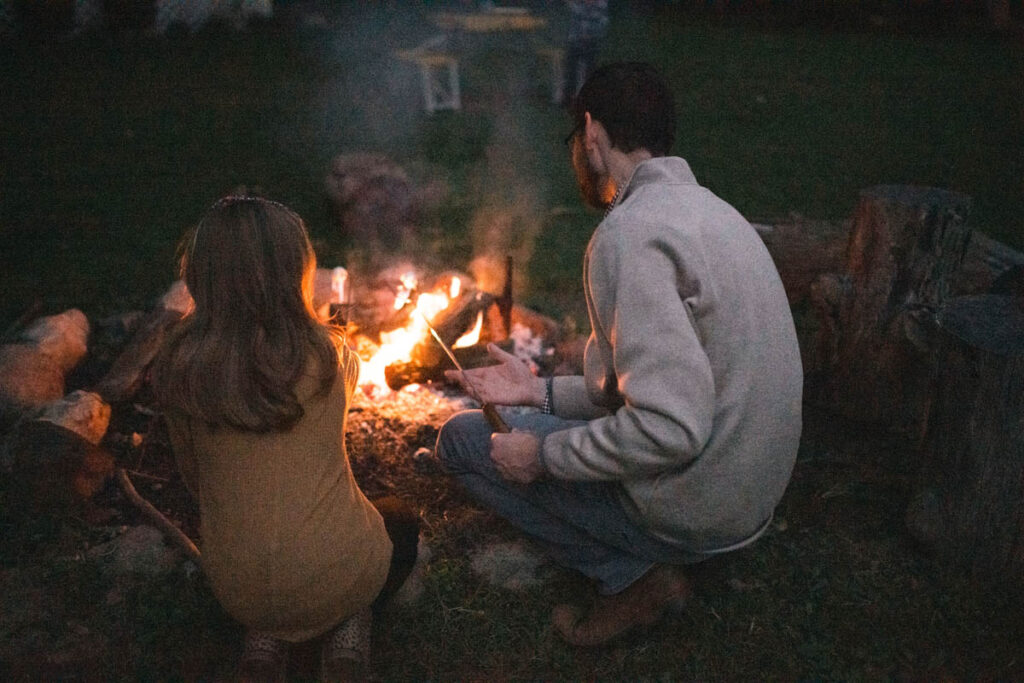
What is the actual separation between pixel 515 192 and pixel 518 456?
19.9 ft

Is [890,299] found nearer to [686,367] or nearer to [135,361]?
[686,367]

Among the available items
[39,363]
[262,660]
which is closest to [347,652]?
[262,660]

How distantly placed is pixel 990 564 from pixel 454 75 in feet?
32.4

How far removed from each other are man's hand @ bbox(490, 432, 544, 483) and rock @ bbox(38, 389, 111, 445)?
7.28 ft

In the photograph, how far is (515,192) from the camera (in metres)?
8.34

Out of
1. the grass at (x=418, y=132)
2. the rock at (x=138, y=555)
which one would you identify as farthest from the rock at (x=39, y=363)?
the grass at (x=418, y=132)

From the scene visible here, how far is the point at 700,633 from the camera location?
314 centimetres

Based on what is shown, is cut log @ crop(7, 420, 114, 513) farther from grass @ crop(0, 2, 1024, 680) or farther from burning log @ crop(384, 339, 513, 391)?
burning log @ crop(384, 339, 513, 391)

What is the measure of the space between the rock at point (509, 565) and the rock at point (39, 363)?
223 cm

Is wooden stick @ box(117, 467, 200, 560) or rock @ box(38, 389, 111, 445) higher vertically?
rock @ box(38, 389, 111, 445)

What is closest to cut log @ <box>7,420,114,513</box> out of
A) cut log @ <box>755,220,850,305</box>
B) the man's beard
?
the man's beard

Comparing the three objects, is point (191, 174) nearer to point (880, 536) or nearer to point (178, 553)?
point (178, 553)

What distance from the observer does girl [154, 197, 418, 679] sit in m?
2.21

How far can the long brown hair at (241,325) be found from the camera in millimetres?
2195
